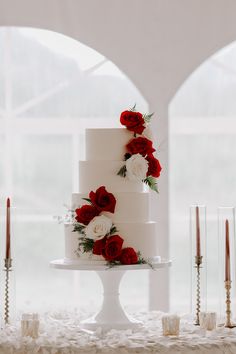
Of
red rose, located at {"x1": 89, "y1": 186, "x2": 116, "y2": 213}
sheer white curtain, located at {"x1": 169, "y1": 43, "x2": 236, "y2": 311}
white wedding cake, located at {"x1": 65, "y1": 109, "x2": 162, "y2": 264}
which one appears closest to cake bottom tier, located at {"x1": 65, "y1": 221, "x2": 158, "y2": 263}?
white wedding cake, located at {"x1": 65, "y1": 109, "x2": 162, "y2": 264}

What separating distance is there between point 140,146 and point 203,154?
557 cm

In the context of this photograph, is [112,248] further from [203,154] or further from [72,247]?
[203,154]

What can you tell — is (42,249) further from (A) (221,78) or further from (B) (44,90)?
(A) (221,78)

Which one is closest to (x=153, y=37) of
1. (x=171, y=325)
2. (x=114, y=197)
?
(x=114, y=197)

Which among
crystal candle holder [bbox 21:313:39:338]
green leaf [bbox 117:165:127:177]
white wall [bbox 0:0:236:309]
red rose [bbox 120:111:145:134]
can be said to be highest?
white wall [bbox 0:0:236:309]

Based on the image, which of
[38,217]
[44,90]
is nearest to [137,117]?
[38,217]

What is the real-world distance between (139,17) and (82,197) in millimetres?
1734

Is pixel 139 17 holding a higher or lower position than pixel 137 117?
higher

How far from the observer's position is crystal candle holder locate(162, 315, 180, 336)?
3844 mm

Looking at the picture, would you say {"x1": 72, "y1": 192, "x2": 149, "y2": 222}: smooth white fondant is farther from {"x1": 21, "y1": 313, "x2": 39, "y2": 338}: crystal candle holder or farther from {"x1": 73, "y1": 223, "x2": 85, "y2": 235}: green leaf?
{"x1": 21, "y1": 313, "x2": 39, "y2": 338}: crystal candle holder

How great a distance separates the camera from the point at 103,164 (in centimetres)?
409

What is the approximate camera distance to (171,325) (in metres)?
3.85

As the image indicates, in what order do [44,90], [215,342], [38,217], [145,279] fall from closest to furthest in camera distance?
[215,342] → [38,217] → [44,90] → [145,279]

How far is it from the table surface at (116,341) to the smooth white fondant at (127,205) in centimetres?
48
